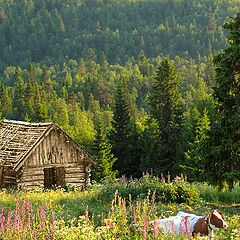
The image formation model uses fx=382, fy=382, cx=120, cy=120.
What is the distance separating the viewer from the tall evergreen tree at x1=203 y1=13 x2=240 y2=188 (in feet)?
44.5

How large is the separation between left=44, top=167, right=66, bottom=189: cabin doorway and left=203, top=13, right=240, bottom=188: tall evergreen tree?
50.3ft

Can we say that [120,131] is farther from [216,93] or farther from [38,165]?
[216,93]

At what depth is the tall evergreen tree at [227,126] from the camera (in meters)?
13.6

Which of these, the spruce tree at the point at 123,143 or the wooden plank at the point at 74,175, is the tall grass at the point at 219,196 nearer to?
the wooden plank at the point at 74,175

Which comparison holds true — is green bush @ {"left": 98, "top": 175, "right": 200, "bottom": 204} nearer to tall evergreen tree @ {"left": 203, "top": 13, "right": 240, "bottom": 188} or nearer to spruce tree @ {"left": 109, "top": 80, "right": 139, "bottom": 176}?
tall evergreen tree @ {"left": 203, "top": 13, "right": 240, "bottom": 188}

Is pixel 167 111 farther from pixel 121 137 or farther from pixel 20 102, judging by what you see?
pixel 20 102

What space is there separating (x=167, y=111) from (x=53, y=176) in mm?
24586

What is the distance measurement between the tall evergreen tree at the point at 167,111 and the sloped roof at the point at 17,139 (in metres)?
22.1

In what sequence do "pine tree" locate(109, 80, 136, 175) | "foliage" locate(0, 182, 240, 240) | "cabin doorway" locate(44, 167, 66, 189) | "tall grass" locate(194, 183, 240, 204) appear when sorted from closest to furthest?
1. "foliage" locate(0, 182, 240, 240)
2. "tall grass" locate(194, 183, 240, 204)
3. "cabin doorway" locate(44, 167, 66, 189)
4. "pine tree" locate(109, 80, 136, 175)

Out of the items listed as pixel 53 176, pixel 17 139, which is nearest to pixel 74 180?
pixel 53 176

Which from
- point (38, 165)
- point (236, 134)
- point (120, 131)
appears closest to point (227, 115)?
point (236, 134)

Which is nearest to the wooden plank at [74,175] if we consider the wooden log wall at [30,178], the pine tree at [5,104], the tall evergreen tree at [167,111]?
the wooden log wall at [30,178]

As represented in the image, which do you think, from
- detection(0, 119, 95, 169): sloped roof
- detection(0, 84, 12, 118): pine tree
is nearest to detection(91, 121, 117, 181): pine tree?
detection(0, 119, 95, 169): sloped roof

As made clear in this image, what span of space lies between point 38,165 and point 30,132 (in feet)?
8.24
